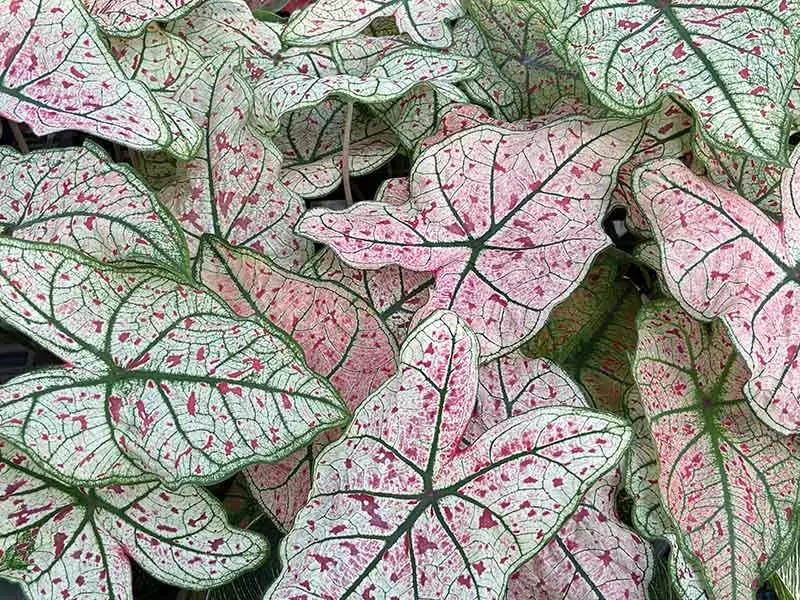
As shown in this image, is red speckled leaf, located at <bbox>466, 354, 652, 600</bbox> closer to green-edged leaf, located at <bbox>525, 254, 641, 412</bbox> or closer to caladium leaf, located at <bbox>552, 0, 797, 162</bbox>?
green-edged leaf, located at <bbox>525, 254, 641, 412</bbox>

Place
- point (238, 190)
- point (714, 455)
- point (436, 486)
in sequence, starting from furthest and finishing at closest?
point (238, 190) < point (714, 455) < point (436, 486)

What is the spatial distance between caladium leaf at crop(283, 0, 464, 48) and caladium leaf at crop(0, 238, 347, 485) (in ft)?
1.52

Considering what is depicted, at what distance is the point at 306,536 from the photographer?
39.1 inches

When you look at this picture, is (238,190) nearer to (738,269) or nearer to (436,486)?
(436,486)

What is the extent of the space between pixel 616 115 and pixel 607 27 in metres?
0.12

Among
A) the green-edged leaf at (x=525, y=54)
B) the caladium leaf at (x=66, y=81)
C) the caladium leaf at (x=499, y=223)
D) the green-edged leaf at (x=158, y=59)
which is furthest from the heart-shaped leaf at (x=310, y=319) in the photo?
the green-edged leaf at (x=525, y=54)

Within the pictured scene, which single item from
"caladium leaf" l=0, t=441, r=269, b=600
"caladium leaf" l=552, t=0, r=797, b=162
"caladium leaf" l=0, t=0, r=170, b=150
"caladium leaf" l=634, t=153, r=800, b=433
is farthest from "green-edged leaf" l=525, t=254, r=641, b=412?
"caladium leaf" l=0, t=0, r=170, b=150

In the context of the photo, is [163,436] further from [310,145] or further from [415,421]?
[310,145]

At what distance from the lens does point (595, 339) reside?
4.26ft

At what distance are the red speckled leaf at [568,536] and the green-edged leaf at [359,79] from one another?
1.25 ft

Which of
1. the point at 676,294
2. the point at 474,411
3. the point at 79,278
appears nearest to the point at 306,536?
the point at 474,411

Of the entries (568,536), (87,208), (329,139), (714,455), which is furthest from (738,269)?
(87,208)

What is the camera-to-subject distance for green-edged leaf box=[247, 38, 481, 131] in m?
1.14

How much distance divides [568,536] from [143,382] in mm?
543
